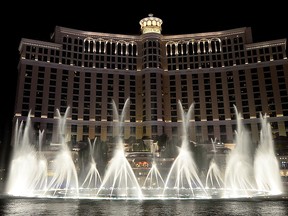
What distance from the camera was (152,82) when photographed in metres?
103

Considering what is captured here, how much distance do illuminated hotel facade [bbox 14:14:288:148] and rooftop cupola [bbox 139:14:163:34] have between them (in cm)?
38

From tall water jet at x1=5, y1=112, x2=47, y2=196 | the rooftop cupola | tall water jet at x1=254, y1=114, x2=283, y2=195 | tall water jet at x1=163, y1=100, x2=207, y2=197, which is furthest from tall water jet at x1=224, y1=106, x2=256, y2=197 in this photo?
the rooftop cupola

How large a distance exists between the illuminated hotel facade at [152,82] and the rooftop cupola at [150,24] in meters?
0.38

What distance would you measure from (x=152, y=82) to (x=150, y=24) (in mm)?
23804

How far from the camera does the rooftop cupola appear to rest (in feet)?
358

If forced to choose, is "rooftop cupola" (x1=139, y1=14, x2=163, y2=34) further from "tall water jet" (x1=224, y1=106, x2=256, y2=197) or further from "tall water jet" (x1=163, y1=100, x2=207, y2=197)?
"tall water jet" (x1=224, y1=106, x2=256, y2=197)

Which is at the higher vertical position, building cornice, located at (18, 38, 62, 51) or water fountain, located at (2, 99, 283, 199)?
building cornice, located at (18, 38, 62, 51)

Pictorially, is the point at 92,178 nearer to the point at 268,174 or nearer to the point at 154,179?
the point at 154,179

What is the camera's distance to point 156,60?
106 meters

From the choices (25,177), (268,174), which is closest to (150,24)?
(268,174)

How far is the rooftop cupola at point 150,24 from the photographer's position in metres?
109

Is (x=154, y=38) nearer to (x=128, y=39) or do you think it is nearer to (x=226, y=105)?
(x=128, y=39)

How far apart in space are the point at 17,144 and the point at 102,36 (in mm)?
50170

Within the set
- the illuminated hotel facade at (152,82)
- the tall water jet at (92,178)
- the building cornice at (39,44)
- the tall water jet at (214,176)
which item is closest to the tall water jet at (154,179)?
the tall water jet at (214,176)
